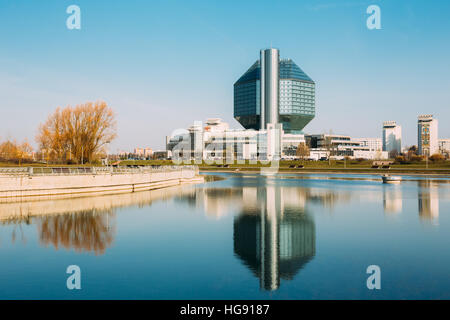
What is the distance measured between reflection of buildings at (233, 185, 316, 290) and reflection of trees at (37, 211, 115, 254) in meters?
8.08

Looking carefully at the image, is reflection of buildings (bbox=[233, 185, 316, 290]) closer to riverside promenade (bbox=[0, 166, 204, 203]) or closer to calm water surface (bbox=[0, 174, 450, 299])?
calm water surface (bbox=[0, 174, 450, 299])

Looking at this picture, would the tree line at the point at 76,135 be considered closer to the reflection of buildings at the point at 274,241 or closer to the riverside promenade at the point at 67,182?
the riverside promenade at the point at 67,182

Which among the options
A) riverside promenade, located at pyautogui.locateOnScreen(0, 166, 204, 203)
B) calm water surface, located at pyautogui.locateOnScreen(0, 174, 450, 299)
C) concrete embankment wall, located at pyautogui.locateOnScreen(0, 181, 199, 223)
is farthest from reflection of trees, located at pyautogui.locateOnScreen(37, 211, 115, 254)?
riverside promenade, located at pyautogui.locateOnScreen(0, 166, 204, 203)

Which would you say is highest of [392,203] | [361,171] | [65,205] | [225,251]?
[361,171]

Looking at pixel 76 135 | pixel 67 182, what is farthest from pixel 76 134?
pixel 67 182

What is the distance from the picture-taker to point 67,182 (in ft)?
128

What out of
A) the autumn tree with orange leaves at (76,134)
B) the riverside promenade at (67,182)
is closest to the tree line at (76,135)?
the autumn tree with orange leaves at (76,134)

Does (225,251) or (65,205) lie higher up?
(65,205)

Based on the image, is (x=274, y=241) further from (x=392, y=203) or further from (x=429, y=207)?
(x=392, y=203)

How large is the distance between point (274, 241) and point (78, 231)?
41.5ft

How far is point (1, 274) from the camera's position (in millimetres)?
15383

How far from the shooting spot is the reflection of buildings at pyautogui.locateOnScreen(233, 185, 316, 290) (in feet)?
Result: 52.5

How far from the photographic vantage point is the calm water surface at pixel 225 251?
13.7 metres
